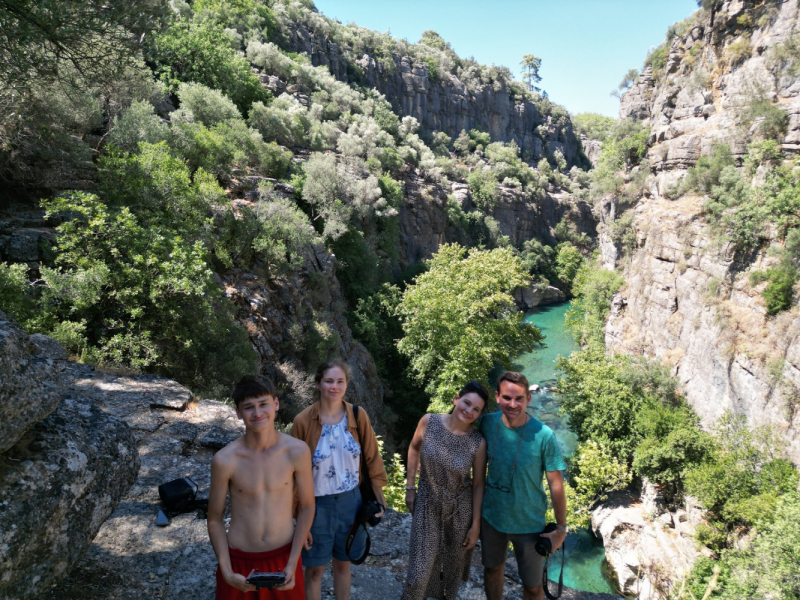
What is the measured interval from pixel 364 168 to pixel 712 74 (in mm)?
17421

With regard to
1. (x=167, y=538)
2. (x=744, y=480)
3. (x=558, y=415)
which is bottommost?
(x=558, y=415)

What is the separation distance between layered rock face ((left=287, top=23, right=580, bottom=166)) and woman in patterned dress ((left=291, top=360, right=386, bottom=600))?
144ft

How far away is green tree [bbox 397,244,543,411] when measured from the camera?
54.3 ft

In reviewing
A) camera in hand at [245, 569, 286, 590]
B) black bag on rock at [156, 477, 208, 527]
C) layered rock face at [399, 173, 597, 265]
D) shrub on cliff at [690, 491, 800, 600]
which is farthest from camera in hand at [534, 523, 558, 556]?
layered rock face at [399, 173, 597, 265]

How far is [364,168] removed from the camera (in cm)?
2602

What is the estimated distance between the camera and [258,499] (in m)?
2.61

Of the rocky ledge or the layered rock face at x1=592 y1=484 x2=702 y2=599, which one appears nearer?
the rocky ledge

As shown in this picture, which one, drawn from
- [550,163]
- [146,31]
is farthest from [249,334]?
[550,163]

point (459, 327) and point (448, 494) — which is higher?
point (448, 494)

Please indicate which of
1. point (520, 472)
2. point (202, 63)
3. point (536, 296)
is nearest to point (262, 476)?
point (520, 472)

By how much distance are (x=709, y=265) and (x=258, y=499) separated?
1907 centimetres

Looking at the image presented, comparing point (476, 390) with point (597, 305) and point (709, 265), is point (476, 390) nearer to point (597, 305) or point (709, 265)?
point (709, 265)

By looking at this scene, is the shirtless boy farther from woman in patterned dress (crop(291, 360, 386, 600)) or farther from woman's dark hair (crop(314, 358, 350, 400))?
woman's dark hair (crop(314, 358, 350, 400))

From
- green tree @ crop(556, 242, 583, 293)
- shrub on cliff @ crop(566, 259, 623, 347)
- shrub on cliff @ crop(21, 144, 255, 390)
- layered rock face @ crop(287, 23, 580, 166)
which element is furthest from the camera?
green tree @ crop(556, 242, 583, 293)
